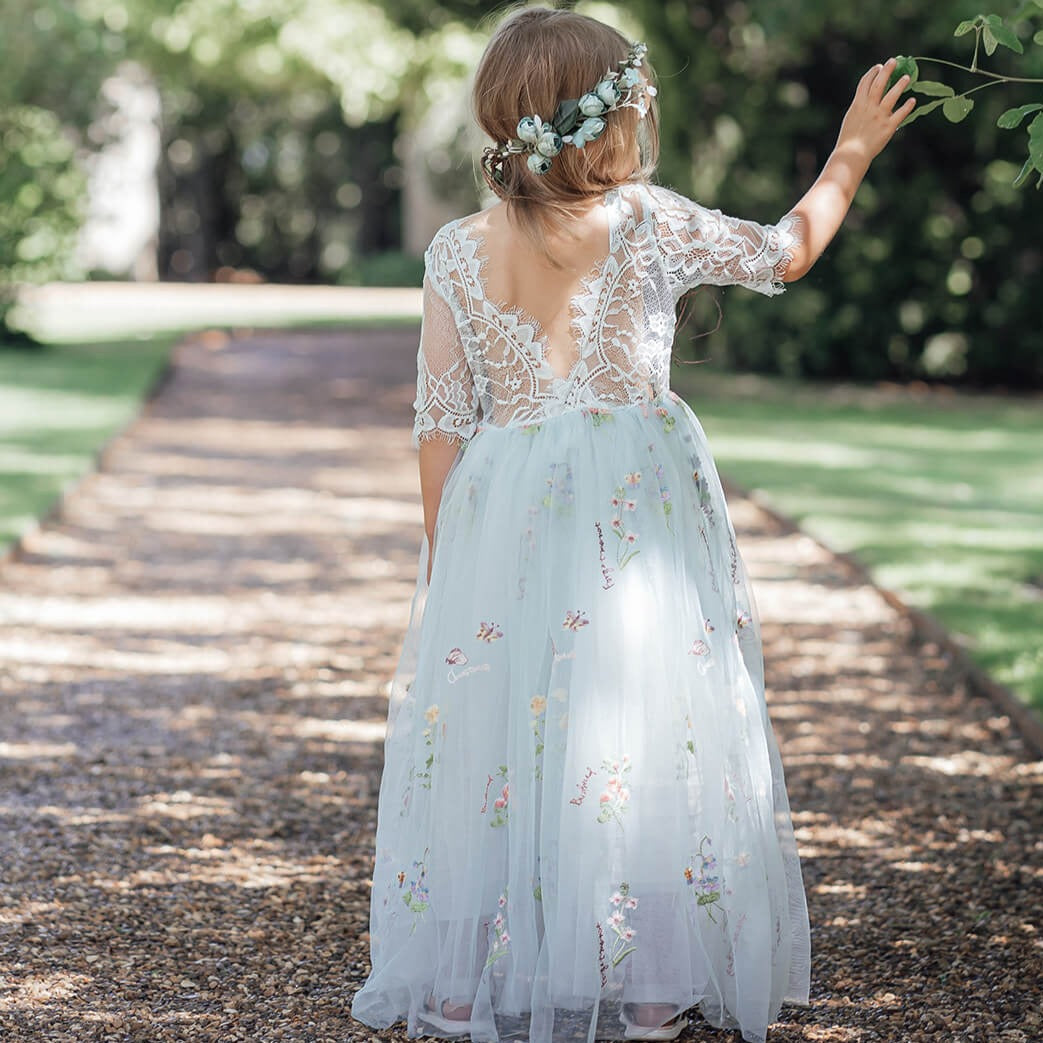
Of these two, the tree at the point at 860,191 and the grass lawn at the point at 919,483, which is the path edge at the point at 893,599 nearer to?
the grass lawn at the point at 919,483

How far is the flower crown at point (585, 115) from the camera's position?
8.54 ft

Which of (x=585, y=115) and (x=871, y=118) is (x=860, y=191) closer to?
(x=871, y=118)

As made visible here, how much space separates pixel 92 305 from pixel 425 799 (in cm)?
2398

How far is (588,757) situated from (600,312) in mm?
789

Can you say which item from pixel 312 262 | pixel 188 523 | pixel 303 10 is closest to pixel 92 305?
pixel 303 10

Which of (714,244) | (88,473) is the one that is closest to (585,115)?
(714,244)

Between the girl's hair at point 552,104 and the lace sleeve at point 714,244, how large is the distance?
11cm

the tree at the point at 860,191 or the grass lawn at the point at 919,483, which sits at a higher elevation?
the tree at the point at 860,191

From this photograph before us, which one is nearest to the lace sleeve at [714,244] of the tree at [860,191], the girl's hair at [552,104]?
the girl's hair at [552,104]

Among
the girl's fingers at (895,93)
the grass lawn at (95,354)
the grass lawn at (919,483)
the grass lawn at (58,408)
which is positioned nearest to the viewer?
the girl's fingers at (895,93)

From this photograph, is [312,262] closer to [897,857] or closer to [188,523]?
[188,523]

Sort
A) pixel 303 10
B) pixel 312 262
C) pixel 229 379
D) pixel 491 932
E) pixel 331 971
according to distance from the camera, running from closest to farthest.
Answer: pixel 491 932 < pixel 331 971 < pixel 229 379 < pixel 303 10 < pixel 312 262

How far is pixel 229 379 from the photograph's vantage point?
16359mm

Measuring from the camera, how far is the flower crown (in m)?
2.60
